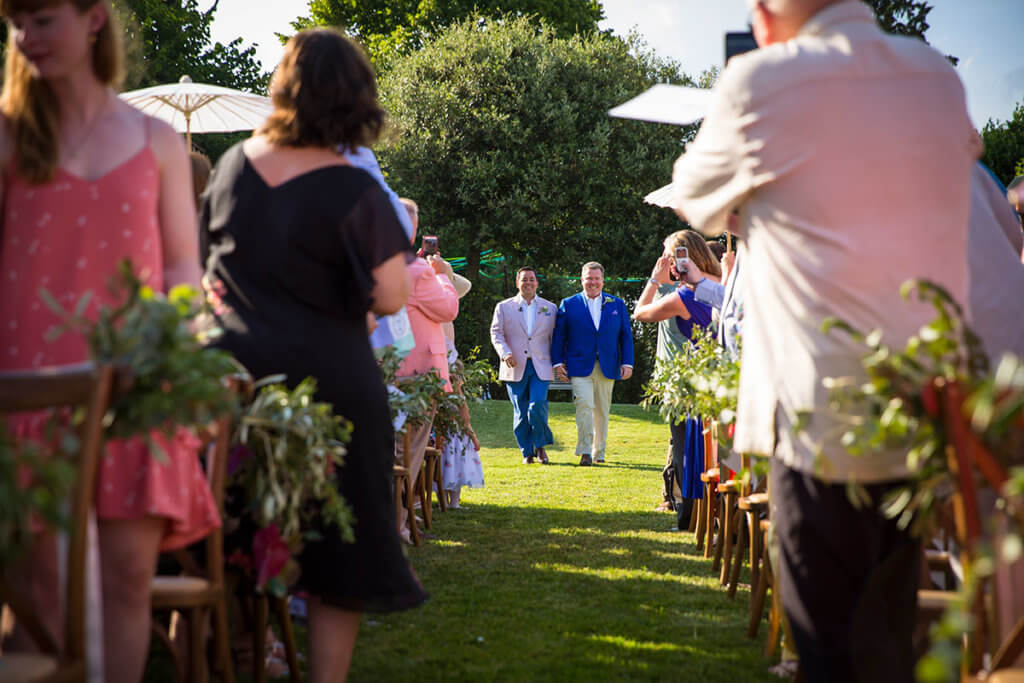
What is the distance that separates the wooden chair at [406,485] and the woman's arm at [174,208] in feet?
12.7

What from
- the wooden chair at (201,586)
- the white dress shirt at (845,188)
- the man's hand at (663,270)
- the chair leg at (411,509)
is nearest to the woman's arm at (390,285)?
the wooden chair at (201,586)

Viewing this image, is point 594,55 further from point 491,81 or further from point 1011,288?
point 1011,288

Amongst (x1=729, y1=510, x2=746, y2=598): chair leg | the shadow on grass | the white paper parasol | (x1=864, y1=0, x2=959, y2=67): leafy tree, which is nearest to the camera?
the shadow on grass

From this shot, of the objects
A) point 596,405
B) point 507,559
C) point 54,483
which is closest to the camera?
point 54,483

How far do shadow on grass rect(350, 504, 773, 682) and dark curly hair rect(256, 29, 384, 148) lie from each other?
221 cm

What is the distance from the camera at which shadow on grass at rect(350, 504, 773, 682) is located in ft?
14.1

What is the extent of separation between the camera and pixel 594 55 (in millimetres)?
24891

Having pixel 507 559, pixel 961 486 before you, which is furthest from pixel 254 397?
pixel 507 559

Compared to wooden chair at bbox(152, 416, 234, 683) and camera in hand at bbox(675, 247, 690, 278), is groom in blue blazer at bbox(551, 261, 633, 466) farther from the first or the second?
wooden chair at bbox(152, 416, 234, 683)

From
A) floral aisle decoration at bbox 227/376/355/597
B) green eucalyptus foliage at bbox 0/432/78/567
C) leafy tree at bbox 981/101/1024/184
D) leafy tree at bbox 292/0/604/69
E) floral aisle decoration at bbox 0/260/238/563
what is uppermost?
leafy tree at bbox 292/0/604/69

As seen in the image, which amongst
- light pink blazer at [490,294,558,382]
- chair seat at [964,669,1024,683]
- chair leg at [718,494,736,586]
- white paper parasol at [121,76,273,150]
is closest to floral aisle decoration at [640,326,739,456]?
chair leg at [718,494,736,586]

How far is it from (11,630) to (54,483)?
0.84 metres

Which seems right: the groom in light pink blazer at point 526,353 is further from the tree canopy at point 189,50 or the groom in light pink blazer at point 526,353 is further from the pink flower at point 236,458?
the tree canopy at point 189,50

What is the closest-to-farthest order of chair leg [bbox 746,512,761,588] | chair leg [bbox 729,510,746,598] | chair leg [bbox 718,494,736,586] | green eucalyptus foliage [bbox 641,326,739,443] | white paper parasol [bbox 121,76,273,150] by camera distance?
green eucalyptus foliage [bbox 641,326,739,443]
chair leg [bbox 746,512,761,588]
chair leg [bbox 729,510,746,598]
chair leg [bbox 718,494,736,586]
white paper parasol [bbox 121,76,273,150]
